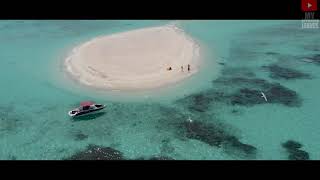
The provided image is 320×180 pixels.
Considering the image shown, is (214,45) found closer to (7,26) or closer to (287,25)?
(287,25)

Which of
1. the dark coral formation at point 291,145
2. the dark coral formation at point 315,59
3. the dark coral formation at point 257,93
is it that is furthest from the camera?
the dark coral formation at point 315,59

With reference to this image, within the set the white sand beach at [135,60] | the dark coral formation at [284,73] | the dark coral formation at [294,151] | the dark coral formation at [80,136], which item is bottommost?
the dark coral formation at [294,151]

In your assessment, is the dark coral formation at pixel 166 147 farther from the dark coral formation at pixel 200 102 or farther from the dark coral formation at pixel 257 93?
the dark coral formation at pixel 257 93

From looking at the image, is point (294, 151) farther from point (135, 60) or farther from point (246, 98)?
point (135, 60)

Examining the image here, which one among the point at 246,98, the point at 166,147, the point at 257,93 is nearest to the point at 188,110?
the point at 166,147

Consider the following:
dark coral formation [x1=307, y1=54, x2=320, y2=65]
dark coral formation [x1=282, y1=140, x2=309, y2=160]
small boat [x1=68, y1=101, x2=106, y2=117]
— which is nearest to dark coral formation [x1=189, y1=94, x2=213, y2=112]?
dark coral formation [x1=282, y1=140, x2=309, y2=160]

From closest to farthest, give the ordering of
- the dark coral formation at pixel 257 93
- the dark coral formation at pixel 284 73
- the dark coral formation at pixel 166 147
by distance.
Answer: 1. the dark coral formation at pixel 166 147
2. the dark coral formation at pixel 257 93
3. the dark coral formation at pixel 284 73

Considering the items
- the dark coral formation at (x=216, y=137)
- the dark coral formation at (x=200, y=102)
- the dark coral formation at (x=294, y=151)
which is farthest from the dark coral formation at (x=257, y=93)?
the dark coral formation at (x=294, y=151)
